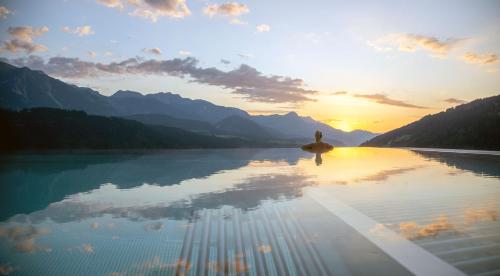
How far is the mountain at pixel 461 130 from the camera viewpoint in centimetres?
8675

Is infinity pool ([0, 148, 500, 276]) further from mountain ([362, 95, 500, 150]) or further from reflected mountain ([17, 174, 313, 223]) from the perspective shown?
mountain ([362, 95, 500, 150])

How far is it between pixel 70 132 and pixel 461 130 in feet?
458

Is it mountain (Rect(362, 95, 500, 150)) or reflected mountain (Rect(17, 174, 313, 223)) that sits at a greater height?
mountain (Rect(362, 95, 500, 150))

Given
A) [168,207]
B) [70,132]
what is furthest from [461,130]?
[70,132]

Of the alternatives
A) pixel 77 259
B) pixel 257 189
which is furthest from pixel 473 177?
pixel 77 259

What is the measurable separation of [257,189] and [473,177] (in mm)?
22360

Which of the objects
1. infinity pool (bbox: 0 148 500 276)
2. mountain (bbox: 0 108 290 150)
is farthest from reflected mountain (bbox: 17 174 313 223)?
mountain (bbox: 0 108 290 150)

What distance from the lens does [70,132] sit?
459ft

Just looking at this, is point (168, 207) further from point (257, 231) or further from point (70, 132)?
point (70, 132)

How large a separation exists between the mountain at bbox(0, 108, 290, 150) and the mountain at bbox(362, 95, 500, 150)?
110339 millimetres

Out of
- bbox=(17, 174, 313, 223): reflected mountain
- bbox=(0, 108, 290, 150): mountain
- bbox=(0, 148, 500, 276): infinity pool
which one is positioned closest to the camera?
bbox=(0, 148, 500, 276): infinity pool

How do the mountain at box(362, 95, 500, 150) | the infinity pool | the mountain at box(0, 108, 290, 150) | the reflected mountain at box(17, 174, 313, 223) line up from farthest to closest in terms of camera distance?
1. the mountain at box(0, 108, 290, 150)
2. the mountain at box(362, 95, 500, 150)
3. the reflected mountain at box(17, 174, 313, 223)
4. the infinity pool

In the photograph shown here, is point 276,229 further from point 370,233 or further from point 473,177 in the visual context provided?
point 473,177

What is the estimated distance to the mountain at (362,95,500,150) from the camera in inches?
3415
